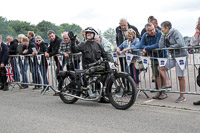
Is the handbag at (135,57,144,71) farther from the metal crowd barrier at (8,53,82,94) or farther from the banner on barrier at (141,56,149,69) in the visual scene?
the metal crowd barrier at (8,53,82,94)

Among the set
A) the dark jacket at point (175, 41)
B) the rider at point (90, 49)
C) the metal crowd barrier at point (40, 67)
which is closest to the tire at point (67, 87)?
the rider at point (90, 49)

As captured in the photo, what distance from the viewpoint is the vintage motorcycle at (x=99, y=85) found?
21.0 feet

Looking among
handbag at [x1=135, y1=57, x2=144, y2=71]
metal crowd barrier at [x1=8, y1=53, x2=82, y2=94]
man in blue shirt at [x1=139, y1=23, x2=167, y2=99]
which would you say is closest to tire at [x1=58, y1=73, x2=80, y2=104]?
metal crowd barrier at [x1=8, y1=53, x2=82, y2=94]

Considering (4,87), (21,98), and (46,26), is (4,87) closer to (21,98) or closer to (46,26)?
(21,98)

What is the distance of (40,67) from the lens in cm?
1020

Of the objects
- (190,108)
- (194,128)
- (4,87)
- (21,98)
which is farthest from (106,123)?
(4,87)

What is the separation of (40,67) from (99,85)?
3897 millimetres

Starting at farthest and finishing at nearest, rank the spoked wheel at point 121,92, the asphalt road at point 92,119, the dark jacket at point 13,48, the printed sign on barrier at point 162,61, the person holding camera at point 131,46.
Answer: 1. the dark jacket at point 13,48
2. the person holding camera at point 131,46
3. the printed sign on barrier at point 162,61
4. the spoked wheel at point 121,92
5. the asphalt road at point 92,119

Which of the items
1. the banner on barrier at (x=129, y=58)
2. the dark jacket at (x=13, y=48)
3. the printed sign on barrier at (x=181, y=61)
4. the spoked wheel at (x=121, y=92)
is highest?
the dark jacket at (x=13, y=48)

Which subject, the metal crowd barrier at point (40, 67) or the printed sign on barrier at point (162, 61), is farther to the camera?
the metal crowd barrier at point (40, 67)

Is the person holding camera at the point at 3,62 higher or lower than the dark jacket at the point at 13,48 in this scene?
lower

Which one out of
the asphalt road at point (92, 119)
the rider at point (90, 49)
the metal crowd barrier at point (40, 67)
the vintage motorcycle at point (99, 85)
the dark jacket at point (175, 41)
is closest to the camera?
the asphalt road at point (92, 119)

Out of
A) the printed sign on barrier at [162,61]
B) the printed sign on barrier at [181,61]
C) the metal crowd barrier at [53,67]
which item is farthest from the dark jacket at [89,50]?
the printed sign on barrier at [181,61]

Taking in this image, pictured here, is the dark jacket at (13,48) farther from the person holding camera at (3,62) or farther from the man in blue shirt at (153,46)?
the man in blue shirt at (153,46)
